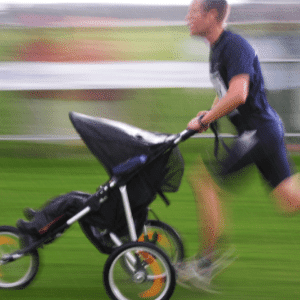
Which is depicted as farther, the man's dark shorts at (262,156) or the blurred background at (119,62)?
the blurred background at (119,62)

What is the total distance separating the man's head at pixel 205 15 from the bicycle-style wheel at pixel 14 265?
1.40 m

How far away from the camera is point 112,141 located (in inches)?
106

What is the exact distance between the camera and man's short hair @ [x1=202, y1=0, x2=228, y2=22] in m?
2.83

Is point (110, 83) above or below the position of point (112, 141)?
below

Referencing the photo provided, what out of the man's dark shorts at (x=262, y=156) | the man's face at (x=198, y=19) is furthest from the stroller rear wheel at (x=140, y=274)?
the man's face at (x=198, y=19)

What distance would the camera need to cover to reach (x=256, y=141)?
9.46 feet

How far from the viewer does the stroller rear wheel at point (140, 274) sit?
2678 mm

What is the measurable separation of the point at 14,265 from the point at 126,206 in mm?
746

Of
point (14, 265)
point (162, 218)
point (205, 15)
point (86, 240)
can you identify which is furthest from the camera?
point (162, 218)

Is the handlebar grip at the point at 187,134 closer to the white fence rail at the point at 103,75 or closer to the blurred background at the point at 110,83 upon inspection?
the blurred background at the point at 110,83

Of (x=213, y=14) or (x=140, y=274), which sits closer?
(x=140, y=274)

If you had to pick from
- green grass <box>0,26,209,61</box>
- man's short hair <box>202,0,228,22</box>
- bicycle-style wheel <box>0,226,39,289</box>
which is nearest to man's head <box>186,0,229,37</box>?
man's short hair <box>202,0,228,22</box>

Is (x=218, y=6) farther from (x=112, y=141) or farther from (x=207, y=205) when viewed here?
(x=207, y=205)

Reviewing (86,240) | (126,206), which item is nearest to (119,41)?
(86,240)
